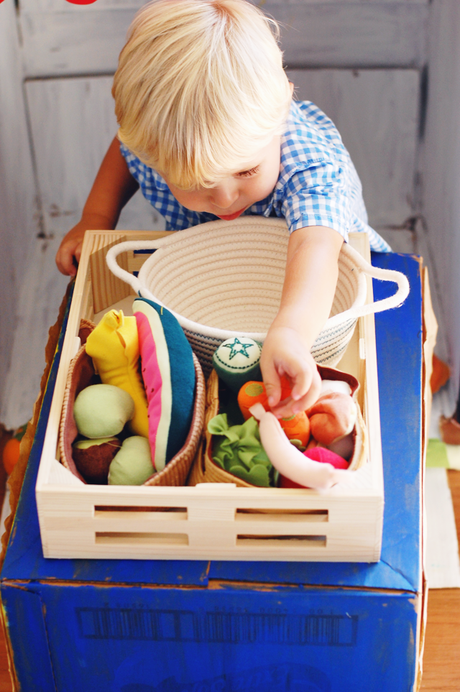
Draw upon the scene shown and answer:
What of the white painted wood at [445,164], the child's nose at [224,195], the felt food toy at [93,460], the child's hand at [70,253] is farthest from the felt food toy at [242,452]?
the white painted wood at [445,164]

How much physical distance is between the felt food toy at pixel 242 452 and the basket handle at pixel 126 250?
19cm

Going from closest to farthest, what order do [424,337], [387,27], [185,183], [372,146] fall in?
[185,183] < [424,337] < [387,27] < [372,146]

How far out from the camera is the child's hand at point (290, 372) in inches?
25.4

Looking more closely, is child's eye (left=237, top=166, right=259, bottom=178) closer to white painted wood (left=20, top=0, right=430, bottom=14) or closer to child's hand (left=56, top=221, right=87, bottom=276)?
child's hand (left=56, top=221, right=87, bottom=276)

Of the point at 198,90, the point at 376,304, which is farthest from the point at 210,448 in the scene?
the point at 198,90

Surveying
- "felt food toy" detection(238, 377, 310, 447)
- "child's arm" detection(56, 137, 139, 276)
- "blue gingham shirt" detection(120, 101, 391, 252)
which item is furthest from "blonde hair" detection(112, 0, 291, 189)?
"child's arm" detection(56, 137, 139, 276)

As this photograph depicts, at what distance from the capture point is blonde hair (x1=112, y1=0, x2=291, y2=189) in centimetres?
70

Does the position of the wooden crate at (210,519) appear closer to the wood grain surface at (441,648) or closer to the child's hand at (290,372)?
the child's hand at (290,372)

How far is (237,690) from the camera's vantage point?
72 cm

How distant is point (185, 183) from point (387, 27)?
83cm

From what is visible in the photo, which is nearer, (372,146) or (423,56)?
(423,56)

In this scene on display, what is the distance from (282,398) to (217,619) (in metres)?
0.22

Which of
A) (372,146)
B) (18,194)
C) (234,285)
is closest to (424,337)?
(234,285)

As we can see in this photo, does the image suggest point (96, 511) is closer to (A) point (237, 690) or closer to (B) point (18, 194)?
(A) point (237, 690)
